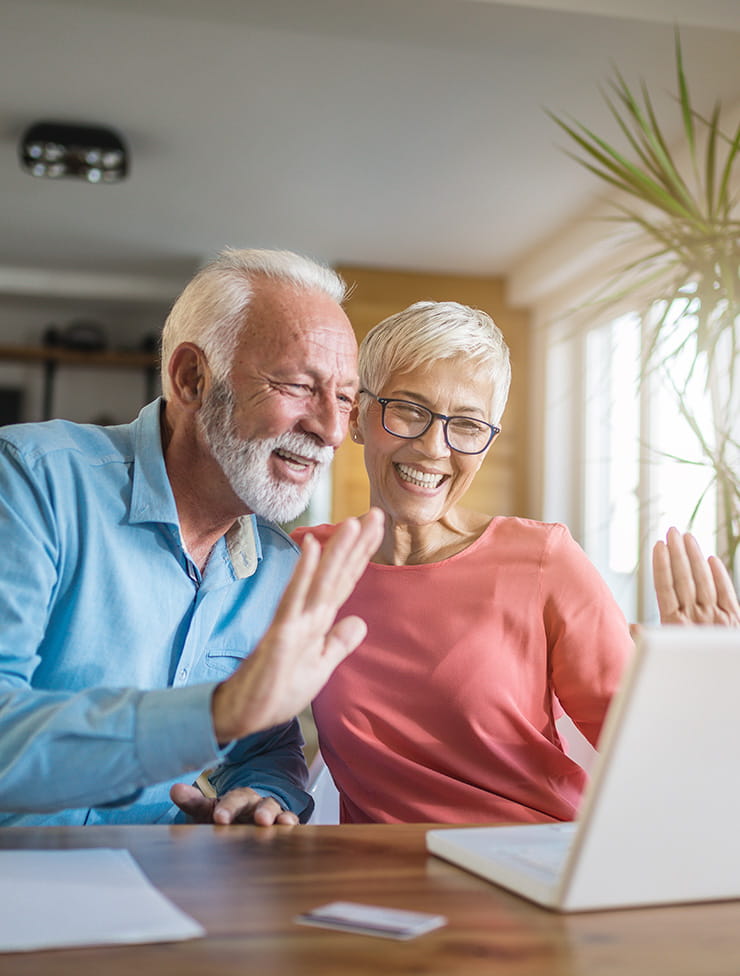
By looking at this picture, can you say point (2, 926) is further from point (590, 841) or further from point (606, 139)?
point (606, 139)

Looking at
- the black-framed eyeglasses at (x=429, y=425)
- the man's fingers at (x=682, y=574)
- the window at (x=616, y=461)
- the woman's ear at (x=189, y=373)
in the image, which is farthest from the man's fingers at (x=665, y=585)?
the window at (x=616, y=461)

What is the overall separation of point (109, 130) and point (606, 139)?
91.9 inches

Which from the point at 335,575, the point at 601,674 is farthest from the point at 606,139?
the point at 335,575

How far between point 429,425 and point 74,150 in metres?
3.64

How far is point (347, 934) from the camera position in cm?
84

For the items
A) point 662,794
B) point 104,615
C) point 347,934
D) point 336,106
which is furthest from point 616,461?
point 347,934

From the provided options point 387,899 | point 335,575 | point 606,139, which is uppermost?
point 606,139

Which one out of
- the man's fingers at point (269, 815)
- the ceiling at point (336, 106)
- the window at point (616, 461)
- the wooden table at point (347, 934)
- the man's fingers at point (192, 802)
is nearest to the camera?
the wooden table at point (347, 934)

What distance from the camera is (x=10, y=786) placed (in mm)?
1120

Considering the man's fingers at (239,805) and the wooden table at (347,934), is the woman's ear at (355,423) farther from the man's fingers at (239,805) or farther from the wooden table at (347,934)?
the wooden table at (347,934)

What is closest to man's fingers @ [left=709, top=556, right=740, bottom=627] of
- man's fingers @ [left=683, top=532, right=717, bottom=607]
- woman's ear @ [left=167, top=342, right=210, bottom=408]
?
man's fingers @ [left=683, top=532, right=717, bottom=607]

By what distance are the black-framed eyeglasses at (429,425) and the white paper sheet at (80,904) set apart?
935mm

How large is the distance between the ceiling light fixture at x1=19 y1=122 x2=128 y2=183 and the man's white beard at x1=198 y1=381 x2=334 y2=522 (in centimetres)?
355

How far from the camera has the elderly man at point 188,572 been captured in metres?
1.08
